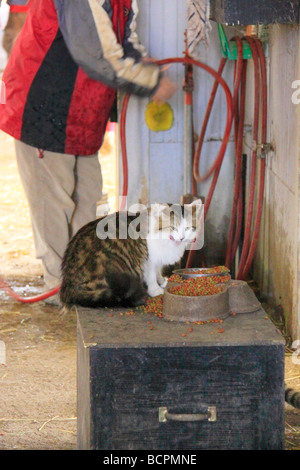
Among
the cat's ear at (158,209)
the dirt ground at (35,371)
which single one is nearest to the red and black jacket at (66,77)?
the cat's ear at (158,209)

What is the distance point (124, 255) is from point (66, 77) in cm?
160

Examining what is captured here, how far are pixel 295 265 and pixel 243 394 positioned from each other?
165 cm

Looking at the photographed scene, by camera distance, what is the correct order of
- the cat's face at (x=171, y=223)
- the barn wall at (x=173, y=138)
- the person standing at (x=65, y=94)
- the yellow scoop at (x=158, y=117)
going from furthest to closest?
the yellow scoop at (x=158, y=117) < the barn wall at (x=173, y=138) < the person standing at (x=65, y=94) < the cat's face at (x=171, y=223)

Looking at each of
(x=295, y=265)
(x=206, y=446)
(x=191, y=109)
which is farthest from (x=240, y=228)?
(x=206, y=446)

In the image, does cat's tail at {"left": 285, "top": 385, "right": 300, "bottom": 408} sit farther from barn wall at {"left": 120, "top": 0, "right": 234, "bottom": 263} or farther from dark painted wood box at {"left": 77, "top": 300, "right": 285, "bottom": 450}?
barn wall at {"left": 120, "top": 0, "right": 234, "bottom": 263}

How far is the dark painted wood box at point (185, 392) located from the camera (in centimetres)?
237

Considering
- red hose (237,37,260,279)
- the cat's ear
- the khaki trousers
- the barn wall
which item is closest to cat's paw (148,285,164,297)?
the cat's ear

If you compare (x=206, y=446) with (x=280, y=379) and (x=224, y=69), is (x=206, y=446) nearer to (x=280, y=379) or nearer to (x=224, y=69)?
(x=280, y=379)

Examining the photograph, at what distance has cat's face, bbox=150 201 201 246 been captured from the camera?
3592 millimetres

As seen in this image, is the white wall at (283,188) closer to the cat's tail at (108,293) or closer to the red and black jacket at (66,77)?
the red and black jacket at (66,77)

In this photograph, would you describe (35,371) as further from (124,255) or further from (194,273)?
(194,273)

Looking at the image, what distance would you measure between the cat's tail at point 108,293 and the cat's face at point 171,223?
0.40 m

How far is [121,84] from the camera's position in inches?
167

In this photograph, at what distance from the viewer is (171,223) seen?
3604 millimetres
